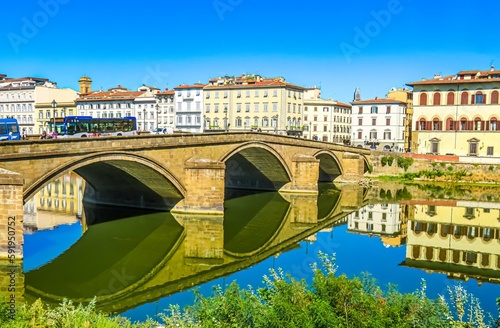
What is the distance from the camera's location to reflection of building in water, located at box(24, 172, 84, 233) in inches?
1382

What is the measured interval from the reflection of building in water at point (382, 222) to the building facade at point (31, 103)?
202 ft

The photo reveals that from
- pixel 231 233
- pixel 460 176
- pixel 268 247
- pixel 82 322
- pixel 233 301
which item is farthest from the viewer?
pixel 460 176

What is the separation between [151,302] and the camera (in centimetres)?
1909

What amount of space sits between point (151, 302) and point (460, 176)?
4905 cm

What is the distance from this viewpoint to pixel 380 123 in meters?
84.0

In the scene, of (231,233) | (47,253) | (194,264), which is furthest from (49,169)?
(231,233)

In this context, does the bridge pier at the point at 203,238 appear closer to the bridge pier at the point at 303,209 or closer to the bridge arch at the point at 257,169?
the bridge pier at the point at 303,209

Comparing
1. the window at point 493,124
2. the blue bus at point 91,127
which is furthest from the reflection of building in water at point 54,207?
the window at point 493,124

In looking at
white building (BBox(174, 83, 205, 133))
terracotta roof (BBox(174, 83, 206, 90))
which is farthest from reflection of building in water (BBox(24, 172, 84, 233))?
terracotta roof (BBox(174, 83, 206, 90))

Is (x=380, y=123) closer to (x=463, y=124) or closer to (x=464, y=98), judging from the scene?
(x=463, y=124)

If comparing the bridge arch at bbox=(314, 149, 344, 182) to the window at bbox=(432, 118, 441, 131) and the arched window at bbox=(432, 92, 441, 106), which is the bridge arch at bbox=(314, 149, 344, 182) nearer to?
the window at bbox=(432, 118, 441, 131)

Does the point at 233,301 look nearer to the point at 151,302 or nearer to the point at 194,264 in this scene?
the point at 151,302

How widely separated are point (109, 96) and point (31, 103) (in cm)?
1325

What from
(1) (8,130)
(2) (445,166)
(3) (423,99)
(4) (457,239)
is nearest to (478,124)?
(2) (445,166)
